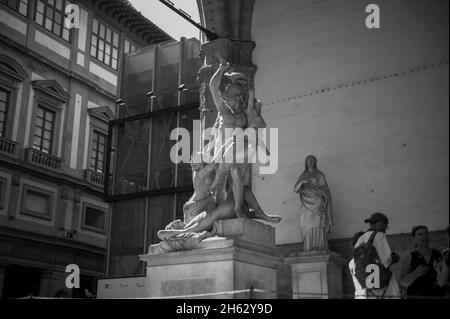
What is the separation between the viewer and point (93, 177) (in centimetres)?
2483

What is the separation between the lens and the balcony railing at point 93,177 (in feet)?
80.2

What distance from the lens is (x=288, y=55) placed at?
1238cm

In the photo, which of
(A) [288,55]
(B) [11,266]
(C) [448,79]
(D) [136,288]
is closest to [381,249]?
(C) [448,79]

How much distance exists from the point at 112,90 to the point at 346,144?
17511 mm

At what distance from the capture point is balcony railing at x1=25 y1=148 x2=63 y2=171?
21.5 m

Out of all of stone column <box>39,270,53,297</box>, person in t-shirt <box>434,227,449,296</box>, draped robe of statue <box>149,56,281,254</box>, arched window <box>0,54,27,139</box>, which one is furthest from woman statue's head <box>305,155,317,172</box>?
stone column <box>39,270,53,297</box>

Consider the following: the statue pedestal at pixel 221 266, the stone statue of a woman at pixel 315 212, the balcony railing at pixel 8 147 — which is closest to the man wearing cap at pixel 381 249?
the statue pedestal at pixel 221 266

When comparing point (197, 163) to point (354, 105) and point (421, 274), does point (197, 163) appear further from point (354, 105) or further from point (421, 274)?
point (354, 105)

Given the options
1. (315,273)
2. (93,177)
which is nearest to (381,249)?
(315,273)

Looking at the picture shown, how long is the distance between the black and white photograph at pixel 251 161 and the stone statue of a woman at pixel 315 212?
0.03 metres

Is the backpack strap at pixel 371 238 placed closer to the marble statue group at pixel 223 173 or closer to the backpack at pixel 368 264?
the backpack at pixel 368 264

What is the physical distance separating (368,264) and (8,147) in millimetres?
17552

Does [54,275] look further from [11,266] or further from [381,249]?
[381,249]

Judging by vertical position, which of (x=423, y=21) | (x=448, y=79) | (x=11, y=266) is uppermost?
(x=423, y=21)
